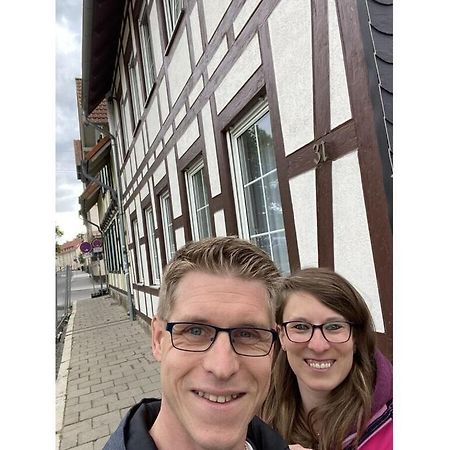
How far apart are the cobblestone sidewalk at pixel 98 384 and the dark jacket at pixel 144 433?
996 millimetres

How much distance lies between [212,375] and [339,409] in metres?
0.35

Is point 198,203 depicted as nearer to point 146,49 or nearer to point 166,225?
point 166,225

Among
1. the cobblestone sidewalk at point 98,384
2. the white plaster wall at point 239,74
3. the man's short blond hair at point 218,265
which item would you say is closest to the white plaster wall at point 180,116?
the white plaster wall at point 239,74

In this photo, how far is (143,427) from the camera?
1.85 ft

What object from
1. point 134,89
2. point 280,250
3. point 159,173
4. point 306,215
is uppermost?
point 134,89

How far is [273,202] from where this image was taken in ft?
5.28

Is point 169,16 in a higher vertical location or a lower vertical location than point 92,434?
higher

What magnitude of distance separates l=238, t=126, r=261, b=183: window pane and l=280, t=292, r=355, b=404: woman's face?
38.8 inches

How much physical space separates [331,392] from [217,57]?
1.60m

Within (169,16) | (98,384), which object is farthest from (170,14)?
(98,384)

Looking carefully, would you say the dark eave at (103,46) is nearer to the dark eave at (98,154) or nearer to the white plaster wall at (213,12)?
the dark eave at (98,154)

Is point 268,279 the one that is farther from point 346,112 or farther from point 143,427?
point 346,112

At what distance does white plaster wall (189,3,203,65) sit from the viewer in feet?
6.61

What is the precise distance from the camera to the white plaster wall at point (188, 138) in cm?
220
